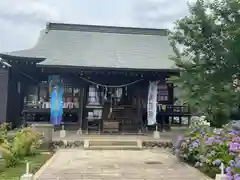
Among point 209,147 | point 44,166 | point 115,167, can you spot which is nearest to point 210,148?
point 209,147

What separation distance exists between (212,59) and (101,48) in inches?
339

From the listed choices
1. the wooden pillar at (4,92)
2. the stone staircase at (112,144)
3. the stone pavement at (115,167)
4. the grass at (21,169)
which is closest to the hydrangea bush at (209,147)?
the stone pavement at (115,167)

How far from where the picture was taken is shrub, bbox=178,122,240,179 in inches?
230

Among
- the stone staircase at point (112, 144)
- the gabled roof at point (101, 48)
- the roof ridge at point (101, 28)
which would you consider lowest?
the stone staircase at point (112, 144)

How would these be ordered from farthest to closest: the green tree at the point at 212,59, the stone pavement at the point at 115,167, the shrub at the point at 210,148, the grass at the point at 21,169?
the green tree at the point at 212,59, the stone pavement at the point at 115,167, the grass at the point at 21,169, the shrub at the point at 210,148

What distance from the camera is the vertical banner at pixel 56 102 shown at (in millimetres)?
13297

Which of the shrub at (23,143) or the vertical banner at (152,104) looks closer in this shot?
the shrub at (23,143)

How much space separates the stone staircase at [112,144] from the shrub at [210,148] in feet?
8.89

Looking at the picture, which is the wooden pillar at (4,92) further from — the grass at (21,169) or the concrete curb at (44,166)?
the grass at (21,169)

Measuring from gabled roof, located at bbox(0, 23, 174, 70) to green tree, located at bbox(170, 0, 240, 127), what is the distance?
15.2 ft

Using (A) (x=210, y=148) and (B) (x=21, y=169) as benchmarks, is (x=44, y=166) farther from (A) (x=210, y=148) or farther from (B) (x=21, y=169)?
(A) (x=210, y=148)

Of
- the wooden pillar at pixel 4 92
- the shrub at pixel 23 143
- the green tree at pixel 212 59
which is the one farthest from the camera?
the wooden pillar at pixel 4 92

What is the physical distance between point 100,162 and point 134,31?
11351 millimetres

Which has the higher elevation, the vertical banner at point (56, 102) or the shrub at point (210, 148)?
the vertical banner at point (56, 102)
